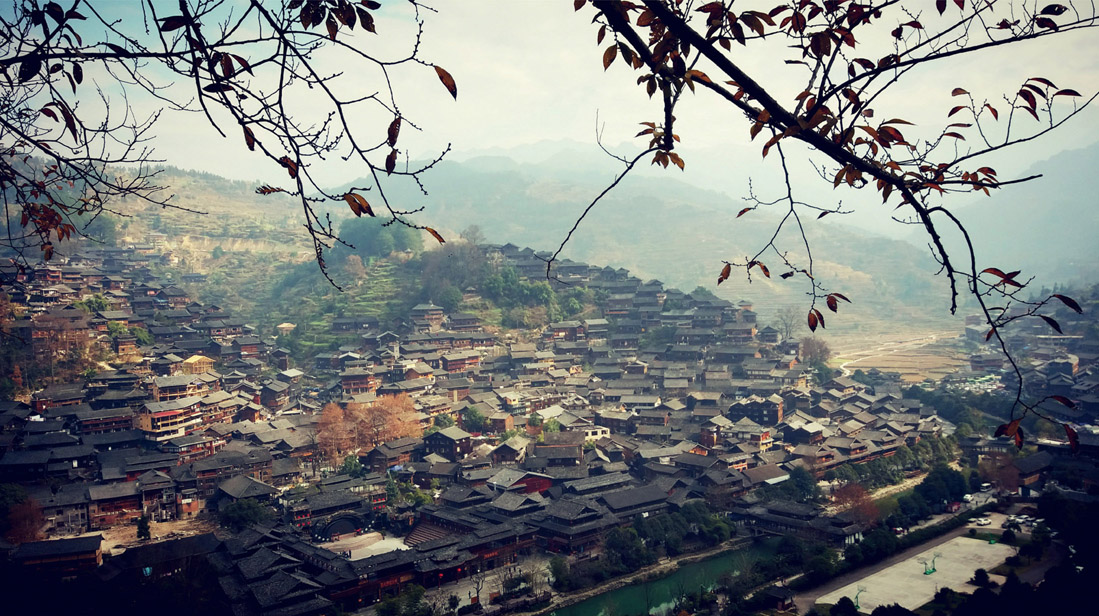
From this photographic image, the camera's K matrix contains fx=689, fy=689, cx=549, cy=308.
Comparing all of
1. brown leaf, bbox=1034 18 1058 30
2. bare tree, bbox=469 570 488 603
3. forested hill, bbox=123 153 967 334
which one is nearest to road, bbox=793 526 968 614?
bare tree, bbox=469 570 488 603

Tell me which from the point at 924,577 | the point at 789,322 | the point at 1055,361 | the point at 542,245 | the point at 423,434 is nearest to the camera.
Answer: the point at 924,577

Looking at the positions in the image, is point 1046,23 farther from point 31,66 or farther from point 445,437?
point 445,437

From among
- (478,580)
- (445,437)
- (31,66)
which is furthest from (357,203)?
(445,437)

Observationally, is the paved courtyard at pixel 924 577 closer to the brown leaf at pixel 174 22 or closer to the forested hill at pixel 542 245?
the brown leaf at pixel 174 22

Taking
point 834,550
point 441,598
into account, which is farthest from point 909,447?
point 441,598

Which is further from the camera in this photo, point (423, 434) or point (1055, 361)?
point (1055, 361)

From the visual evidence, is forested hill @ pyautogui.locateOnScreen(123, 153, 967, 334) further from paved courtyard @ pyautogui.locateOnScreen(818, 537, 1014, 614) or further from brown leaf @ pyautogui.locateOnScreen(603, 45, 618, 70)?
brown leaf @ pyautogui.locateOnScreen(603, 45, 618, 70)

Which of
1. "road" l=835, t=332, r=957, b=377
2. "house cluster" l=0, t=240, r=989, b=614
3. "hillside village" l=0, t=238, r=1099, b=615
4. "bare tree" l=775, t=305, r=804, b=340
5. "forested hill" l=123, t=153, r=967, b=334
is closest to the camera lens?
"hillside village" l=0, t=238, r=1099, b=615
